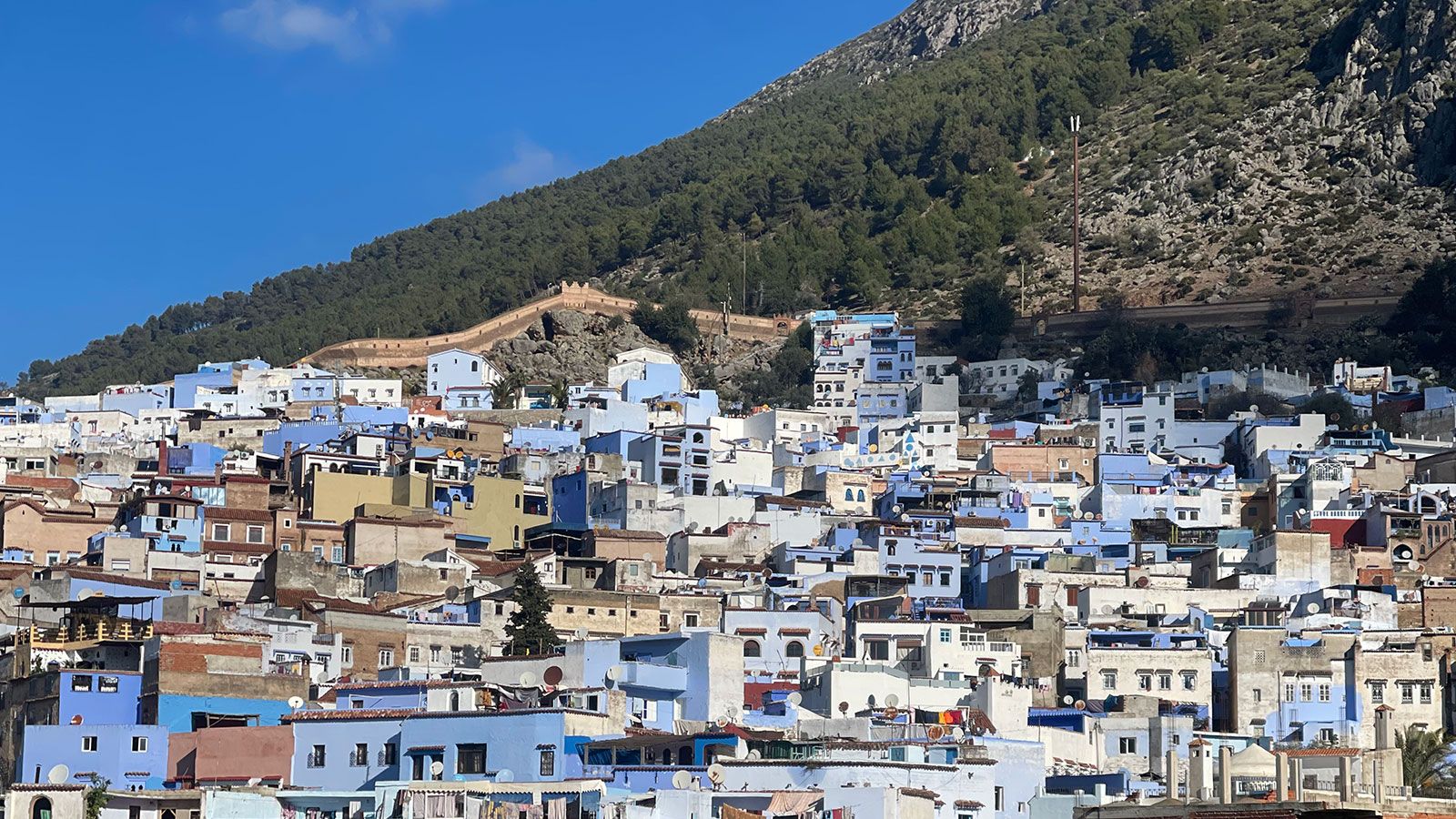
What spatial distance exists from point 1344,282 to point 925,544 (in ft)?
129

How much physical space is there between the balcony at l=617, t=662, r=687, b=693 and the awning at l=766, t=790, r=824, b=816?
27.4 feet

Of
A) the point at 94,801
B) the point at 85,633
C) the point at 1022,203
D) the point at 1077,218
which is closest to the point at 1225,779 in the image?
the point at 94,801

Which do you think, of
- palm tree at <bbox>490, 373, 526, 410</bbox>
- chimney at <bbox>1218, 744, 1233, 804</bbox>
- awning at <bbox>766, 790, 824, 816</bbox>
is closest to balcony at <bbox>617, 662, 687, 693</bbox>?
awning at <bbox>766, 790, 824, 816</bbox>

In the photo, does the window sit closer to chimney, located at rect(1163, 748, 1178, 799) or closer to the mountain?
chimney, located at rect(1163, 748, 1178, 799)

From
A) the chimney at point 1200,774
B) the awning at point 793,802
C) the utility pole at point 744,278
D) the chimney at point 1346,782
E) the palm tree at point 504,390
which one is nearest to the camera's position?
the chimney at point 1346,782

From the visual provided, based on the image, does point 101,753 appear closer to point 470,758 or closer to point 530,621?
point 470,758

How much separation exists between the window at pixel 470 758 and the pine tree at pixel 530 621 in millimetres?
8678

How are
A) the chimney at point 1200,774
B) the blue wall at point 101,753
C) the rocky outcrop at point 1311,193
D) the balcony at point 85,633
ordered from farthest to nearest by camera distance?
the rocky outcrop at point 1311,193 < the balcony at point 85,633 < the blue wall at point 101,753 < the chimney at point 1200,774

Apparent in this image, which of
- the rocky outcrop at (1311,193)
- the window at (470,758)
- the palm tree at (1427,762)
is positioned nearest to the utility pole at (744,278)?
the rocky outcrop at (1311,193)

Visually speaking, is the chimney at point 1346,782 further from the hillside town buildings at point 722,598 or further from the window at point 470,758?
the window at point 470,758

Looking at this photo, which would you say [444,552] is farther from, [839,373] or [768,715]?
[839,373]

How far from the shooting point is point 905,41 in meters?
161

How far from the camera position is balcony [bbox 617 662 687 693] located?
4069 centimetres

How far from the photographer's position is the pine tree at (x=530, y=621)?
44594mm
